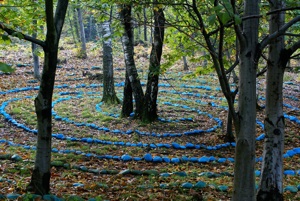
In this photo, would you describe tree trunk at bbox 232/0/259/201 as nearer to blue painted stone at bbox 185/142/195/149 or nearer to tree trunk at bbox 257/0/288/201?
tree trunk at bbox 257/0/288/201

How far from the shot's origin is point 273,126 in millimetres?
3971

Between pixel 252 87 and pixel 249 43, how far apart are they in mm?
363

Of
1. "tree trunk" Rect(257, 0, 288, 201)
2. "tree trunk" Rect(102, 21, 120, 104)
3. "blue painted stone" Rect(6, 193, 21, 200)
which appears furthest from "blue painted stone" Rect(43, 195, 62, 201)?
"tree trunk" Rect(102, 21, 120, 104)

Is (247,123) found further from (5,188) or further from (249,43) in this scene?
(5,188)

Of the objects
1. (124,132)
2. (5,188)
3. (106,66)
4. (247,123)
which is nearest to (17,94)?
(106,66)

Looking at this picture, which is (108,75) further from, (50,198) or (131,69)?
(50,198)

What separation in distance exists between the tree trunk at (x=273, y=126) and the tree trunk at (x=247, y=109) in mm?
1161

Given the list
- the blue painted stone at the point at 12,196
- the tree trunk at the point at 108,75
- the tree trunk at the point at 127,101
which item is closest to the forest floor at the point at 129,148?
the blue painted stone at the point at 12,196

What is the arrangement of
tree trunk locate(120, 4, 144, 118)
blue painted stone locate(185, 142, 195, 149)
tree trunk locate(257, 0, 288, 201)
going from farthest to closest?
tree trunk locate(120, 4, 144, 118) < blue painted stone locate(185, 142, 195, 149) < tree trunk locate(257, 0, 288, 201)

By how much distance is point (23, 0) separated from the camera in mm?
5430

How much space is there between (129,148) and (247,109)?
488 centimetres

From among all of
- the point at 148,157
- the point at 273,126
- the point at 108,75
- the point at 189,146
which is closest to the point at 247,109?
the point at 273,126

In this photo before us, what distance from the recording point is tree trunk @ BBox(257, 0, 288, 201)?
12.8 feet

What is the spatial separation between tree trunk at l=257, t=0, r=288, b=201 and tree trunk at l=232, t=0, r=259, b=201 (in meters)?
1.16
